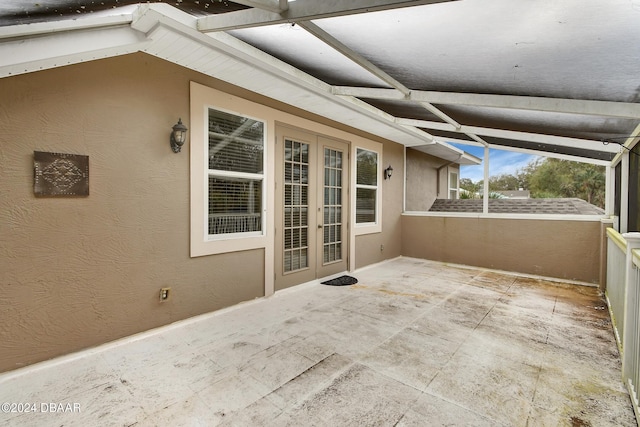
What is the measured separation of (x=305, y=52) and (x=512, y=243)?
5.20 metres

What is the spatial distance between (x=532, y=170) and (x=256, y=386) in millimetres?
28157

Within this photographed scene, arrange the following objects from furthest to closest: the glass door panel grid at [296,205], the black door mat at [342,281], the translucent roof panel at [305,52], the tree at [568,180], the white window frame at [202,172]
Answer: the tree at [568,180]
the black door mat at [342,281]
the glass door panel grid at [296,205]
the white window frame at [202,172]
the translucent roof panel at [305,52]

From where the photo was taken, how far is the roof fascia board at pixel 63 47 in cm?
190

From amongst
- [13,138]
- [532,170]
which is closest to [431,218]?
[13,138]

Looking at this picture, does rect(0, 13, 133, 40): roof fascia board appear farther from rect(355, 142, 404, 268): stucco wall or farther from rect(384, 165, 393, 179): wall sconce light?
rect(384, 165, 393, 179): wall sconce light

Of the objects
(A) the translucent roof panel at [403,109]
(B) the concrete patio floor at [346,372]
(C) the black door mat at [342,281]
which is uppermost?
(A) the translucent roof panel at [403,109]

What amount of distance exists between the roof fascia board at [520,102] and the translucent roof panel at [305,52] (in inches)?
7.0

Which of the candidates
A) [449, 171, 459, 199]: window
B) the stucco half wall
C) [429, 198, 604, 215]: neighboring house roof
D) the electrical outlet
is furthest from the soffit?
[449, 171, 459, 199]: window

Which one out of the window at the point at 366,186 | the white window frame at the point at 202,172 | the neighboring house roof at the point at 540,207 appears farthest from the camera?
the window at the point at 366,186

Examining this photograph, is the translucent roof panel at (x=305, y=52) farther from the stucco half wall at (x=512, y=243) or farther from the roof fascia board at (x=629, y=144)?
the stucco half wall at (x=512, y=243)

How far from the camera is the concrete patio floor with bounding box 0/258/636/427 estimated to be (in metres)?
1.81

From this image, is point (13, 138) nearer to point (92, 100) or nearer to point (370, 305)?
point (92, 100)

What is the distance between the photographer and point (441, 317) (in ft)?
11.1

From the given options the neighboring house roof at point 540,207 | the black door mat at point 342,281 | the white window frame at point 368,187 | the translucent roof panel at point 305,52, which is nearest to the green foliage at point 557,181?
the neighboring house roof at point 540,207
